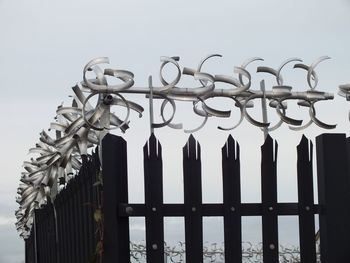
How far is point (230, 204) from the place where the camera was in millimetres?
4652

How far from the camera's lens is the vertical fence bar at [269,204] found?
4.72m

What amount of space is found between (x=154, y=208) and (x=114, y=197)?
0.85ft

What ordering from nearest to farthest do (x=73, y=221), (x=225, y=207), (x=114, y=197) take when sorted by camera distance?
(x=114, y=197) → (x=225, y=207) → (x=73, y=221)

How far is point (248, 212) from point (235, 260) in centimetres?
31

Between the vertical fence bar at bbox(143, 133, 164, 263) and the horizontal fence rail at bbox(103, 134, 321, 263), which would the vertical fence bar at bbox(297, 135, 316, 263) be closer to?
the horizontal fence rail at bbox(103, 134, 321, 263)

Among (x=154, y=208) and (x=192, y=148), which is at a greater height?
(x=192, y=148)

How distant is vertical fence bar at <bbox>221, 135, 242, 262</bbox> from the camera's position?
4.65m

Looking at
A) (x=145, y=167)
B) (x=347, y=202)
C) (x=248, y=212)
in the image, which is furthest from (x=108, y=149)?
(x=347, y=202)

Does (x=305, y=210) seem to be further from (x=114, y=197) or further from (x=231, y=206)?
(x=114, y=197)

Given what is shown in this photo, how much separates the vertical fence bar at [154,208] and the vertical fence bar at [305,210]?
92 cm

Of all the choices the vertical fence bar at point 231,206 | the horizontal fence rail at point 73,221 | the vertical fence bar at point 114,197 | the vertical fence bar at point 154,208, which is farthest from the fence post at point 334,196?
the horizontal fence rail at point 73,221

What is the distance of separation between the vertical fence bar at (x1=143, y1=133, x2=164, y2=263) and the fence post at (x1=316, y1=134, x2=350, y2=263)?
1079 millimetres

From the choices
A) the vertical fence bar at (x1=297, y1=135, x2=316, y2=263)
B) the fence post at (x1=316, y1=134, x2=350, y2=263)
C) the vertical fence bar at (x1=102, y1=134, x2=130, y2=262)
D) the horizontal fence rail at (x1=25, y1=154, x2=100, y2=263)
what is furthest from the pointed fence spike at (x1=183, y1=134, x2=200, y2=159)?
the fence post at (x1=316, y1=134, x2=350, y2=263)

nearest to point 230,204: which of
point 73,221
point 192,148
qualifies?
point 192,148
